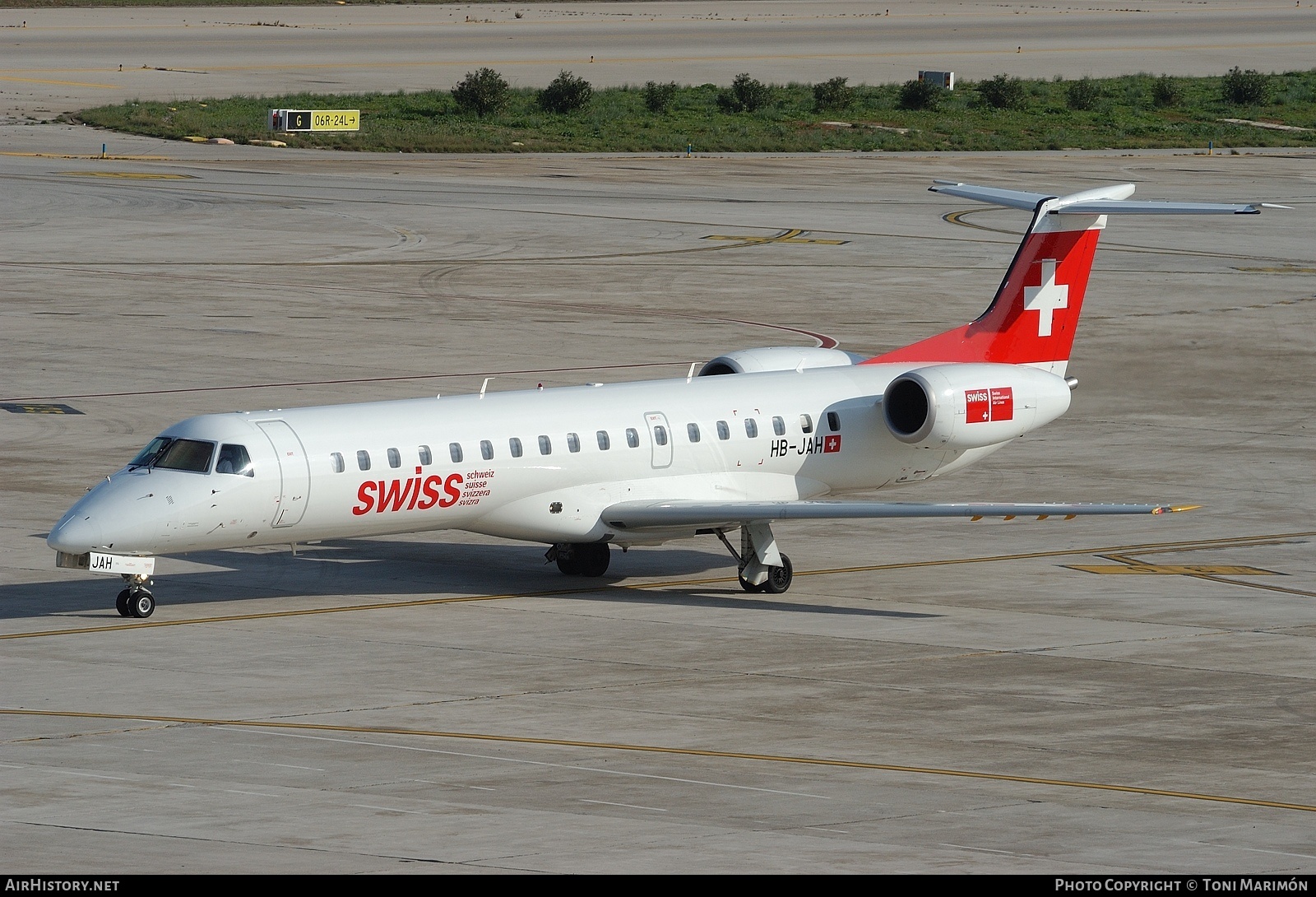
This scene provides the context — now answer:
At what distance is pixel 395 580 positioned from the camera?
2798 cm

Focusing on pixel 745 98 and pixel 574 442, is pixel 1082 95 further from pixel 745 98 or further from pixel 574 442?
pixel 574 442

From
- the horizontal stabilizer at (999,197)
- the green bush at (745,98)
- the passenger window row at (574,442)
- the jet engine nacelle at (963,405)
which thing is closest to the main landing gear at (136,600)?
the passenger window row at (574,442)

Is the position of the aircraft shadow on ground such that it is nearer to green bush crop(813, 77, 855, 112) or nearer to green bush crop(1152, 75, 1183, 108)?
green bush crop(813, 77, 855, 112)

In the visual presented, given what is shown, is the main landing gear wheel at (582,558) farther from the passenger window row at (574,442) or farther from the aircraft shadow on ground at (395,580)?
the passenger window row at (574,442)

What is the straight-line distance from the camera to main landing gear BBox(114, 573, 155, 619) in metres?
24.7

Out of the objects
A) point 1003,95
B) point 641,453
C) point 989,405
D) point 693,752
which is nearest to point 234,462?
point 641,453

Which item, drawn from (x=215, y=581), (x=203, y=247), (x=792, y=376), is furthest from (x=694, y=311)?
(x=215, y=581)

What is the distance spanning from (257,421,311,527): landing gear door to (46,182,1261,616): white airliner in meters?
0.02

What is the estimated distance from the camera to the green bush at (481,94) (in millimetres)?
95375

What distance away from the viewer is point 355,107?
9738cm

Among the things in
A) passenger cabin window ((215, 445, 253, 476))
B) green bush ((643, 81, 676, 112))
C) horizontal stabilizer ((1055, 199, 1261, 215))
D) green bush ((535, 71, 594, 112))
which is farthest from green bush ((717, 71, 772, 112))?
passenger cabin window ((215, 445, 253, 476))

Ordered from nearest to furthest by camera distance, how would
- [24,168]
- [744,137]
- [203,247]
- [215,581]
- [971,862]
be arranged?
[971,862] < [215,581] < [203,247] < [24,168] < [744,137]
